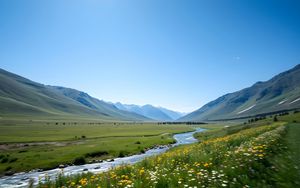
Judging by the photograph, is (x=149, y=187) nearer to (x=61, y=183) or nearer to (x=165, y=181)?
(x=165, y=181)

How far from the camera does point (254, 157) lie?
31.1 ft

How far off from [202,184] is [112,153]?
149ft

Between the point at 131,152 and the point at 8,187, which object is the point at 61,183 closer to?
the point at 8,187

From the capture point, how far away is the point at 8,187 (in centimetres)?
2670

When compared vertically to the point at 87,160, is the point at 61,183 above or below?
above

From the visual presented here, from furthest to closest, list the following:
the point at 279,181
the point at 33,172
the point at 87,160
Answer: the point at 87,160 < the point at 33,172 < the point at 279,181

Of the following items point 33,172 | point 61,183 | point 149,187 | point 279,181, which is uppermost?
point 279,181

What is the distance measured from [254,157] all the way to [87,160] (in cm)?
3938

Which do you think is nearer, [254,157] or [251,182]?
[251,182]

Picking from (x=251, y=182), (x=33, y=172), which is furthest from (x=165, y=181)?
(x=33, y=172)

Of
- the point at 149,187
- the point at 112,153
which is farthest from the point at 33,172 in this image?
the point at 149,187

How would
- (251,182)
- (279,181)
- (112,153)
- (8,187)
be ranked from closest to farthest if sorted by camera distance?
(279,181)
(251,182)
(8,187)
(112,153)

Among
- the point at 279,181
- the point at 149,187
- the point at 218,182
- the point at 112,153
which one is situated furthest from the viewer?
the point at 112,153

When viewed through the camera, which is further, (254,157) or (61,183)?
(61,183)
